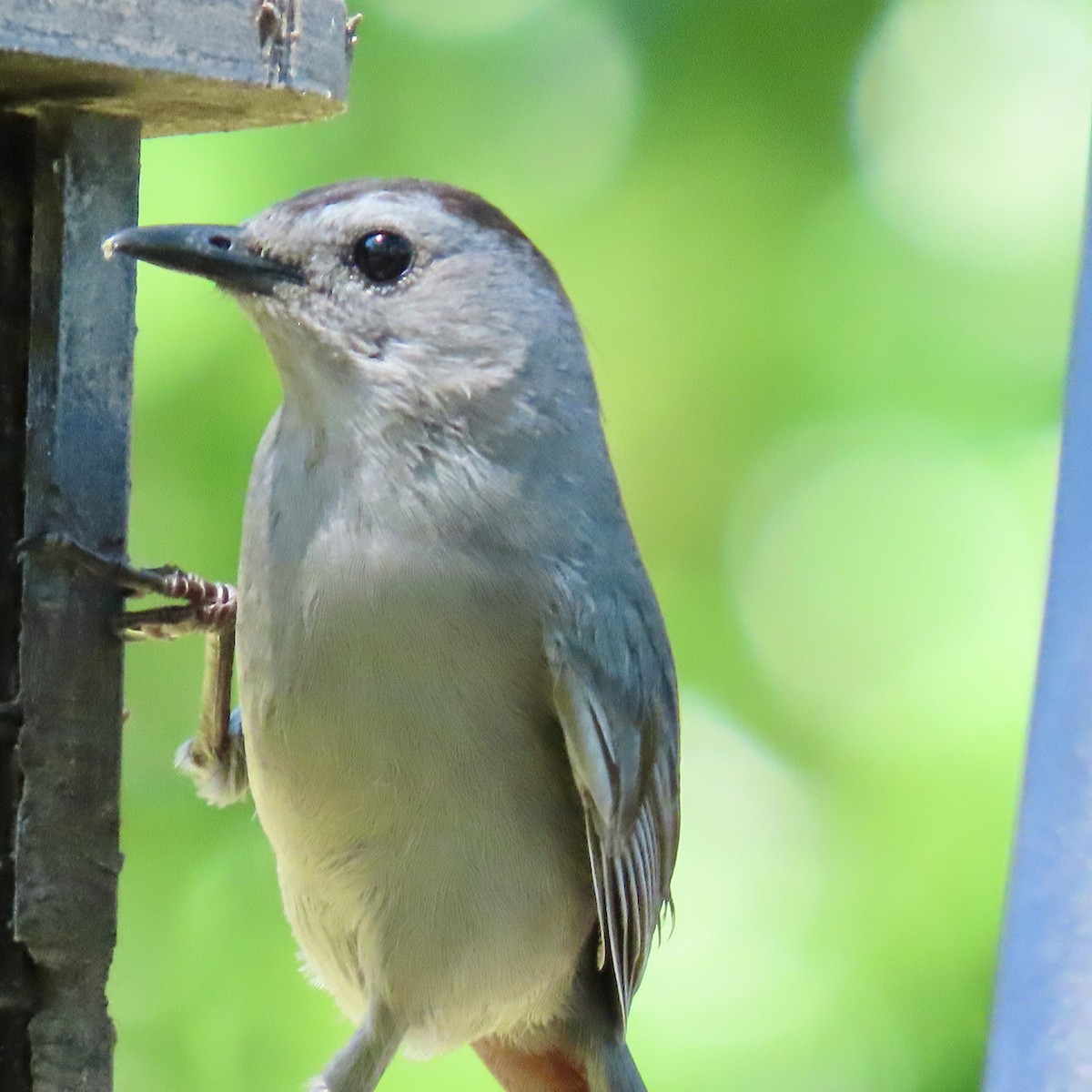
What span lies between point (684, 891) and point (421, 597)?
134cm

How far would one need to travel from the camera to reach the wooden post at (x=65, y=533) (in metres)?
1.83

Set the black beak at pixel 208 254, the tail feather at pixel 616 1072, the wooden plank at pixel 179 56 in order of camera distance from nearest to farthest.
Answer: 1. the wooden plank at pixel 179 56
2. the black beak at pixel 208 254
3. the tail feather at pixel 616 1072

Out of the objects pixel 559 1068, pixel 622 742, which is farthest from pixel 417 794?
pixel 559 1068

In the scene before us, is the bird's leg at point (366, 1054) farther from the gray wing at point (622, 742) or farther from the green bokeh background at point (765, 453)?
the green bokeh background at point (765, 453)

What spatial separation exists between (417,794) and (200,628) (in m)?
0.36

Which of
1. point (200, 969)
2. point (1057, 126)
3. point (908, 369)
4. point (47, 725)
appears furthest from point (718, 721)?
point (47, 725)

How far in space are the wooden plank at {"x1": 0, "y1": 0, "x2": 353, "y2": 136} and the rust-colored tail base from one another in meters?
1.26

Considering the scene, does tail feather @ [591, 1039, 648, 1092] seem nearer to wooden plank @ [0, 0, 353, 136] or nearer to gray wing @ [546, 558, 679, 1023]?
gray wing @ [546, 558, 679, 1023]

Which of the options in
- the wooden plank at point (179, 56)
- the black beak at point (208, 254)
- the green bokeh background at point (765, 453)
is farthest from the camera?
the green bokeh background at point (765, 453)

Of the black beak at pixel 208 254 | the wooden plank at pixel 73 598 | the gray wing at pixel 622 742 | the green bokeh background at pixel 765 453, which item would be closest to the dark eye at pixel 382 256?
the black beak at pixel 208 254

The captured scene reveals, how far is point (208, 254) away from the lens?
1.83 metres

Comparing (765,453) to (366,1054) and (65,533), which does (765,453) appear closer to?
(366,1054)

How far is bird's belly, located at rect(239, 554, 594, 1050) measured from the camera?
1.91 m

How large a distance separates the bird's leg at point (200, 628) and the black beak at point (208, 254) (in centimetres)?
31
